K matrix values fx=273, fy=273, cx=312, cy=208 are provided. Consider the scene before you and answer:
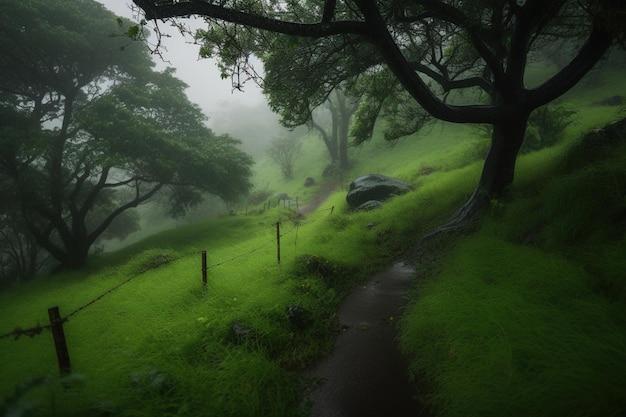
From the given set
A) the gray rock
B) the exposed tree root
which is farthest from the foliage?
the exposed tree root

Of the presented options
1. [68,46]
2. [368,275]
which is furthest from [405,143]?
[68,46]

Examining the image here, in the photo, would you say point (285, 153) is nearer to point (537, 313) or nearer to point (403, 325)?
point (403, 325)

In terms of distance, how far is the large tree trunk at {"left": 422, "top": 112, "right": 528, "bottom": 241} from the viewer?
728 centimetres

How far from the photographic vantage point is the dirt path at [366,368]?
3.38 metres

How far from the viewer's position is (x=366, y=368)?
402cm

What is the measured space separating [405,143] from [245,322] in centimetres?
2646

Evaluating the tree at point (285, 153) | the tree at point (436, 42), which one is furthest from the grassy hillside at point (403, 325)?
the tree at point (285, 153)

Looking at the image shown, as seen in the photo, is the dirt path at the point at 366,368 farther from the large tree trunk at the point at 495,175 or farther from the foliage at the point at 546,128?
the foliage at the point at 546,128

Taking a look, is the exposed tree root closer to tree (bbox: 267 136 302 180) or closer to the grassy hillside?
the grassy hillside

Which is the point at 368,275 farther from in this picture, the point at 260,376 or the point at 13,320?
the point at 13,320

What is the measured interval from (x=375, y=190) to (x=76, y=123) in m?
15.0

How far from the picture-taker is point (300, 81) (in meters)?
7.53

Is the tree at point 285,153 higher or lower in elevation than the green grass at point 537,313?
higher

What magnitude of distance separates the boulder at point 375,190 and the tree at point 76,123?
6.92 m
